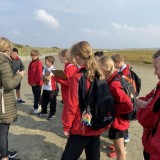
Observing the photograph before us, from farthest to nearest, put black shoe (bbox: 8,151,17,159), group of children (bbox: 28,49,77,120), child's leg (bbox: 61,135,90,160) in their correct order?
group of children (bbox: 28,49,77,120) → black shoe (bbox: 8,151,17,159) → child's leg (bbox: 61,135,90,160)

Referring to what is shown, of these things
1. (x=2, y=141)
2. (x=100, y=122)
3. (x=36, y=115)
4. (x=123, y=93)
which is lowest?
(x=36, y=115)

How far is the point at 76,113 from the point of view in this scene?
3395mm

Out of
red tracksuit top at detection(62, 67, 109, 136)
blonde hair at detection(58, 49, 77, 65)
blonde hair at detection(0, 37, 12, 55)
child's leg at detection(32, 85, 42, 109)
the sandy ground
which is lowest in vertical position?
the sandy ground

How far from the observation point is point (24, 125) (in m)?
6.63

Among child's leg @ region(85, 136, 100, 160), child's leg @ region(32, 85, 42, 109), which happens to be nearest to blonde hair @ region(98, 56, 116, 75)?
child's leg @ region(85, 136, 100, 160)

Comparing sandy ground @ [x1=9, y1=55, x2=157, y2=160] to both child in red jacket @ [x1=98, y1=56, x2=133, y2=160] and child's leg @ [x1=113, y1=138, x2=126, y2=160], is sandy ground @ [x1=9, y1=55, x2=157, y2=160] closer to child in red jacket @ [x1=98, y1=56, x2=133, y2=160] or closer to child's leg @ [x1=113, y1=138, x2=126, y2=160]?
child's leg @ [x1=113, y1=138, x2=126, y2=160]

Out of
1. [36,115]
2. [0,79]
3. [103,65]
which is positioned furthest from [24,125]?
[103,65]

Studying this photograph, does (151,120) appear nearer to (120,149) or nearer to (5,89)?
(120,149)

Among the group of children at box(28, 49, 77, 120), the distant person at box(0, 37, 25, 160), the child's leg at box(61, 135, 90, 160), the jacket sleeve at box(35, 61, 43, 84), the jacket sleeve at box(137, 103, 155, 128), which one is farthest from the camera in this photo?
the jacket sleeve at box(35, 61, 43, 84)

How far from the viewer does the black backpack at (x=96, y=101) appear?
3.33 metres

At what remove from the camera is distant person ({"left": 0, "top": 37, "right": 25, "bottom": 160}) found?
12.6 feet

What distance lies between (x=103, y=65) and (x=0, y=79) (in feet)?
4.83

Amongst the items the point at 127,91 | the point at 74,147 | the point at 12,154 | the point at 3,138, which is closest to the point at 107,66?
the point at 127,91

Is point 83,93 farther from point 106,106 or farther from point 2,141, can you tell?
point 2,141
